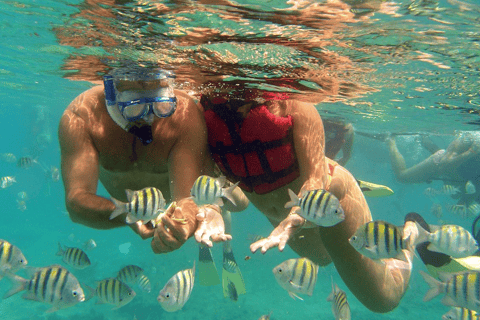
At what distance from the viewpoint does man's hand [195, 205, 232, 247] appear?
2.86m

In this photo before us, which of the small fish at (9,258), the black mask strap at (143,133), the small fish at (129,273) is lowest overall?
the small fish at (129,273)

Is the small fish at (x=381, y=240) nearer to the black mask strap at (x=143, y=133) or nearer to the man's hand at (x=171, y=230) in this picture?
the man's hand at (x=171, y=230)

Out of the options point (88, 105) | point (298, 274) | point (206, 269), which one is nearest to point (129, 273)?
point (206, 269)

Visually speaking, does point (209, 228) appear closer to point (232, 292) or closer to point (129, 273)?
point (129, 273)

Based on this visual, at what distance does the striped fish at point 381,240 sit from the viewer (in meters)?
3.58

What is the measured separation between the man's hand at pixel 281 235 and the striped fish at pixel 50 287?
10.6 ft

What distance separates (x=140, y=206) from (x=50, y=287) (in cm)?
277

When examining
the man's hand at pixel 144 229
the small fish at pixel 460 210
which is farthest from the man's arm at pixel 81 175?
the small fish at pixel 460 210

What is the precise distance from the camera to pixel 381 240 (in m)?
3.59

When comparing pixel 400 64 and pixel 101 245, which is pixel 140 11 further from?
pixel 101 245

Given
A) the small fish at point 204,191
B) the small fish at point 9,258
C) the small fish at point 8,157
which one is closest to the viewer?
the small fish at point 204,191

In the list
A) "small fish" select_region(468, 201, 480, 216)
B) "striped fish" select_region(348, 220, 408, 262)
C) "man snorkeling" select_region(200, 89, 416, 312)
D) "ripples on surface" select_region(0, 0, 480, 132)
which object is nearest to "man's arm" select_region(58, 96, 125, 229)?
"man snorkeling" select_region(200, 89, 416, 312)

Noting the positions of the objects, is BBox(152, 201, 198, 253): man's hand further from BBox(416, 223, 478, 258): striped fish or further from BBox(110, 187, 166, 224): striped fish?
BBox(416, 223, 478, 258): striped fish

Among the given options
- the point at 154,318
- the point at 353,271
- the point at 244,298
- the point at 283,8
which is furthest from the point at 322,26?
the point at 244,298
